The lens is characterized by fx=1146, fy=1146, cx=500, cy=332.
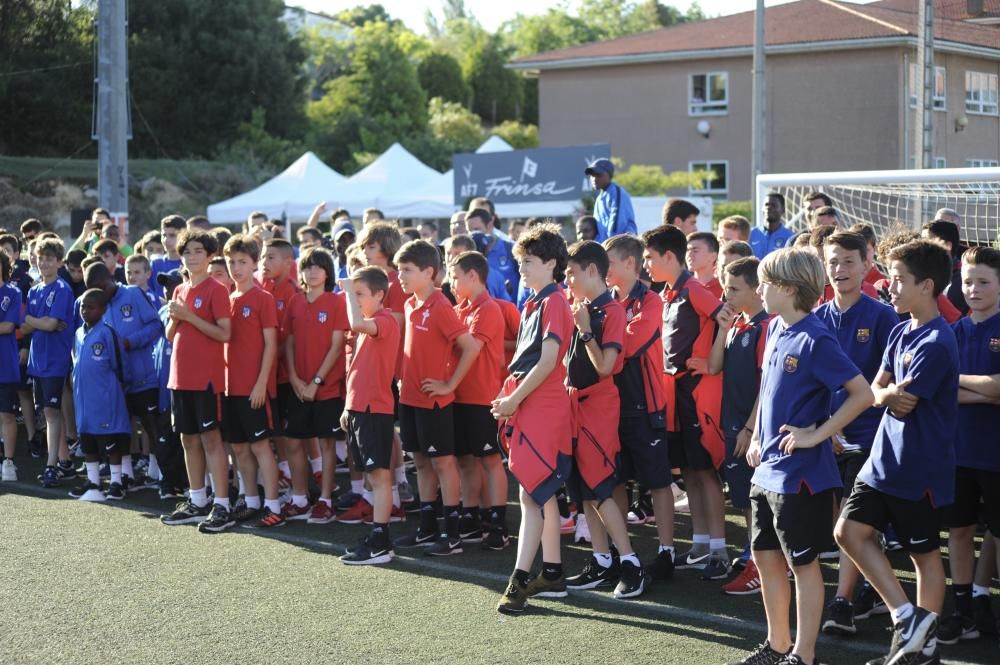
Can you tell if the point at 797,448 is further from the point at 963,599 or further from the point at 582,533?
the point at 582,533

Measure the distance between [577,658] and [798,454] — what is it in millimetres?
1349

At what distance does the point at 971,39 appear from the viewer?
29812mm

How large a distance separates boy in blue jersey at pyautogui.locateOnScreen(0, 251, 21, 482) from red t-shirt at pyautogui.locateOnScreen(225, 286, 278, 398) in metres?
3.01

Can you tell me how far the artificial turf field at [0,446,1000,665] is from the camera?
5191mm

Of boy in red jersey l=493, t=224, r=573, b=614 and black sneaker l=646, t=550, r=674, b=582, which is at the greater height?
boy in red jersey l=493, t=224, r=573, b=614

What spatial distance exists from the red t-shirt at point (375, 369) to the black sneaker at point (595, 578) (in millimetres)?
1586

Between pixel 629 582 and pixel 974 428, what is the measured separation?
1.90 m

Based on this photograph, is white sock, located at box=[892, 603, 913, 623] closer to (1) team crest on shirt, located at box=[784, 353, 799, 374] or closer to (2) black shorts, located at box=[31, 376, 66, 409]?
(1) team crest on shirt, located at box=[784, 353, 799, 374]

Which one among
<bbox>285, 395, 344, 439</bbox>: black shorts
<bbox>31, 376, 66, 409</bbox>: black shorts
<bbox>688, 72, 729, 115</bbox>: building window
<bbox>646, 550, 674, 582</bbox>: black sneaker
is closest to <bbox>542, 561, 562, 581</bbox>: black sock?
<bbox>646, 550, 674, 582</bbox>: black sneaker

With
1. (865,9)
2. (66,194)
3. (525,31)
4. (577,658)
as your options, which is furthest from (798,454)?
(525,31)

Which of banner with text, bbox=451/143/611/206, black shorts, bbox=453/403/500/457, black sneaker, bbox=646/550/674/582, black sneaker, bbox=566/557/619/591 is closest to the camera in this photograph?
black sneaker, bbox=566/557/619/591

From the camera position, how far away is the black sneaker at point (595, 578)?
6.25m

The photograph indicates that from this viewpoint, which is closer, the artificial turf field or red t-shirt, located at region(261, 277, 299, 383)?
the artificial turf field

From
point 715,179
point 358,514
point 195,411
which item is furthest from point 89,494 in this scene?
point 715,179
